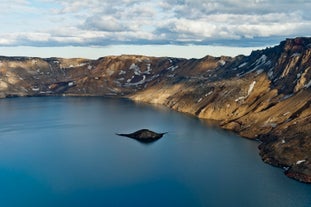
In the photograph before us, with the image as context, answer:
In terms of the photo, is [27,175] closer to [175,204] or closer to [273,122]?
[175,204]

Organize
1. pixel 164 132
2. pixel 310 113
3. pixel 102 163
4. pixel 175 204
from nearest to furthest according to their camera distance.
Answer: pixel 175 204, pixel 102 163, pixel 310 113, pixel 164 132

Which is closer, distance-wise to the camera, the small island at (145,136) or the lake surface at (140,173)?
the lake surface at (140,173)

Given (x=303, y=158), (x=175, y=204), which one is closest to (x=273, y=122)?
(x=303, y=158)

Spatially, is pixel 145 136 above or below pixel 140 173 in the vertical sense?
below

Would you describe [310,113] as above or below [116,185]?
above

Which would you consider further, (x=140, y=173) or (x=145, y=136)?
(x=145, y=136)

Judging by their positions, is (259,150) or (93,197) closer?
(93,197)

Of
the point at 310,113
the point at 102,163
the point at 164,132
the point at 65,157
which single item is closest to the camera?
the point at 102,163

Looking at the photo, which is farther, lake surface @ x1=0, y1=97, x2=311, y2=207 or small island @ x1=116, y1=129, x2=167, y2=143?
small island @ x1=116, y1=129, x2=167, y2=143
